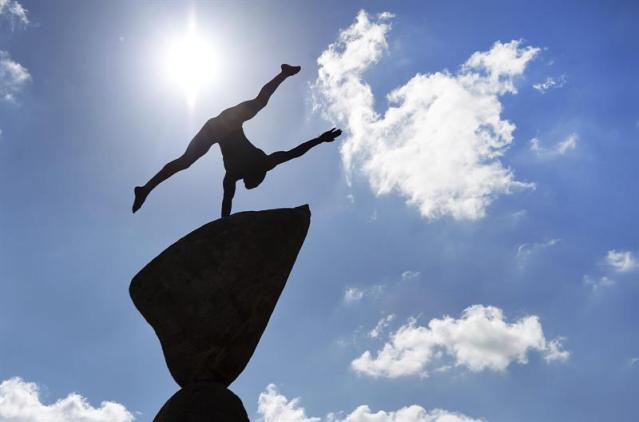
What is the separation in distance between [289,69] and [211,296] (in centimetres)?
447

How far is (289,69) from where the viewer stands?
35.8ft

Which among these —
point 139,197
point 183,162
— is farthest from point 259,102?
point 139,197

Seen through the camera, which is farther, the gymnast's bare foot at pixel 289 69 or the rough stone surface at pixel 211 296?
the gymnast's bare foot at pixel 289 69

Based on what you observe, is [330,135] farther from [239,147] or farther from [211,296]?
[211,296]

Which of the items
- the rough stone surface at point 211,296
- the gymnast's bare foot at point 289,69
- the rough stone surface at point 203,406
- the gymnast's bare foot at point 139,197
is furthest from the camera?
the gymnast's bare foot at point 289,69

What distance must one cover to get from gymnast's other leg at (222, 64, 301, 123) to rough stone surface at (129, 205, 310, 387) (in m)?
2.36

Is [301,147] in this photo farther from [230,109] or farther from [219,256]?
[219,256]

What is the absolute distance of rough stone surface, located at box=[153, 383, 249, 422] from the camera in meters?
8.42

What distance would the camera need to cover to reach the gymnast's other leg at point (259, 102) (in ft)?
35.9

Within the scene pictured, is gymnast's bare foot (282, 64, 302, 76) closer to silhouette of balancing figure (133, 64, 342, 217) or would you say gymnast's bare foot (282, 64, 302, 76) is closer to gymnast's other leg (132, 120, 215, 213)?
silhouette of balancing figure (133, 64, 342, 217)

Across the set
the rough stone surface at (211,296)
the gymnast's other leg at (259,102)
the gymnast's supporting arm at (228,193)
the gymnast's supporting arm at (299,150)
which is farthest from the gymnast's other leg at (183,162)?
the rough stone surface at (211,296)

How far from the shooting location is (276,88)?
1114cm

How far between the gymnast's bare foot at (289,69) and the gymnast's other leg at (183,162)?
171cm

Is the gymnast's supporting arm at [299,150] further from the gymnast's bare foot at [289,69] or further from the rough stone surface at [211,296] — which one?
the rough stone surface at [211,296]
